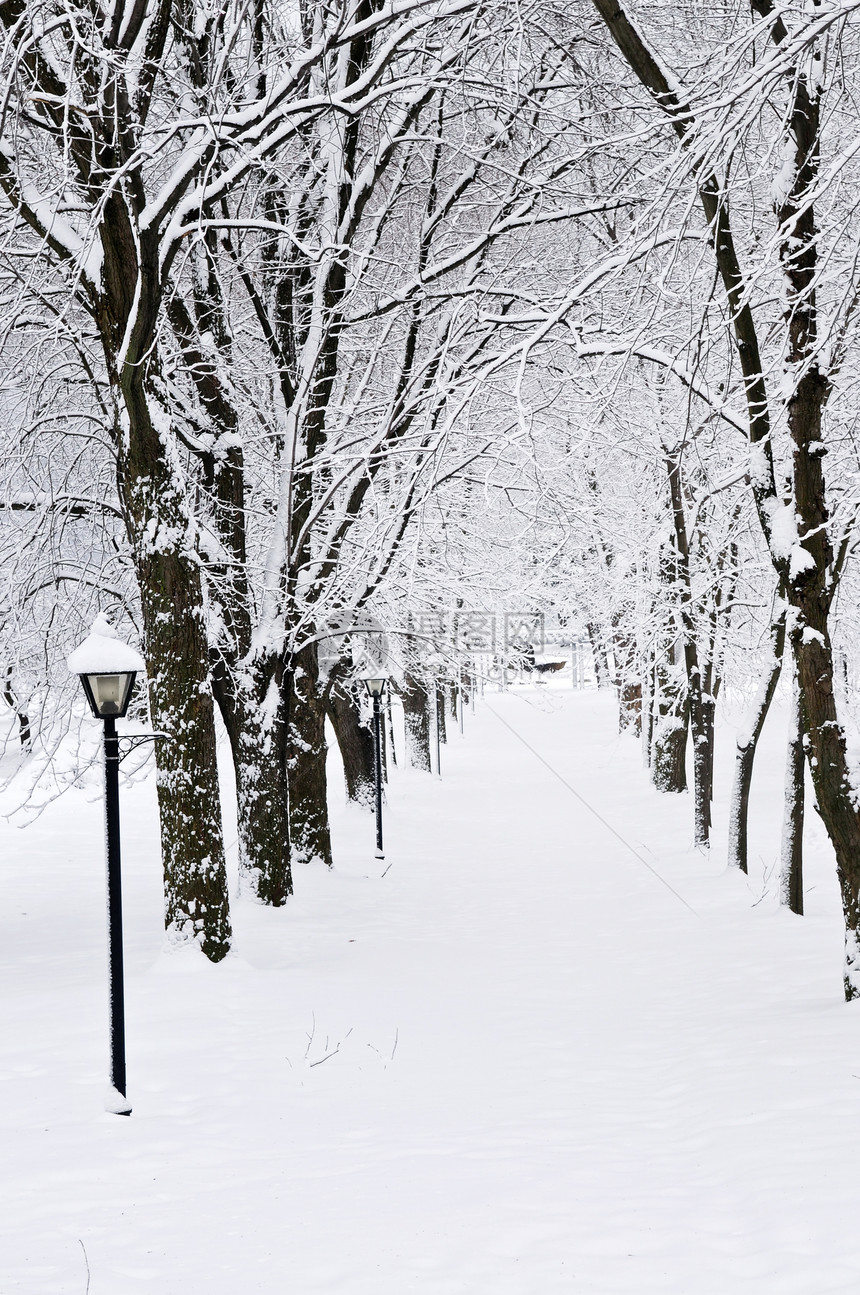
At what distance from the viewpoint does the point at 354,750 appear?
20297 mm

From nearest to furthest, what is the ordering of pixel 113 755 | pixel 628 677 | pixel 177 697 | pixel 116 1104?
pixel 116 1104
pixel 113 755
pixel 177 697
pixel 628 677

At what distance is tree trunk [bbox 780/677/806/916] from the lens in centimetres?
1028

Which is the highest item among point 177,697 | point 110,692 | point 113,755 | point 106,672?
point 106,672

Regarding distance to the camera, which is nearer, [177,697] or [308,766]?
[177,697]

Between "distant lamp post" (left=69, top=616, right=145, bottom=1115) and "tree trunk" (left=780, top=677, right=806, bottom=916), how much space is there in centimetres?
625

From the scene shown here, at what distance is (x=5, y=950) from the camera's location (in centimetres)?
1024

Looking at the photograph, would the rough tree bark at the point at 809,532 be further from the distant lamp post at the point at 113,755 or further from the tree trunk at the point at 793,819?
the distant lamp post at the point at 113,755

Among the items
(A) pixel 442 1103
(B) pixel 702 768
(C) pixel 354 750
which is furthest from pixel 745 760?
(C) pixel 354 750

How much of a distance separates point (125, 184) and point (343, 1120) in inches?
243

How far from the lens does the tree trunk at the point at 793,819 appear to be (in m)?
10.3

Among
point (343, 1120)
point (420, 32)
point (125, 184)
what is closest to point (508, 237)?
point (420, 32)

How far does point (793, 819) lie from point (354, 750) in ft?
35.9

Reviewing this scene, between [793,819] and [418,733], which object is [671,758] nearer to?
[418,733]

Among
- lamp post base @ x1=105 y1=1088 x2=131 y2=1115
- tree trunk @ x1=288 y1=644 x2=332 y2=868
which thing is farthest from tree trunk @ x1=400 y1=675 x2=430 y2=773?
lamp post base @ x1=105 y1=1088 x2=131 y2=1115
